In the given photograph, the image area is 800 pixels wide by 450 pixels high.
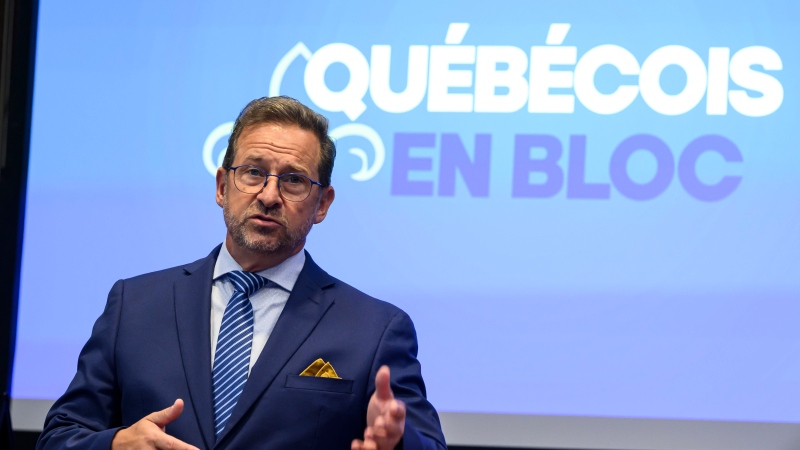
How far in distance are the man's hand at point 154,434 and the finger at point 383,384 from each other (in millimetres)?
375

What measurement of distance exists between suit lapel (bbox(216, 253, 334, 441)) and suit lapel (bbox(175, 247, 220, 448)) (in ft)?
0.20

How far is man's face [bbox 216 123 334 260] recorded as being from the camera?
2.21 m

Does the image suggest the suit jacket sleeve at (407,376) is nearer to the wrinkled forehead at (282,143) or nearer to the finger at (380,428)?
the finger at (380,428)

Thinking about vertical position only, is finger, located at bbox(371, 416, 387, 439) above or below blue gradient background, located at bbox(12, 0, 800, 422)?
below

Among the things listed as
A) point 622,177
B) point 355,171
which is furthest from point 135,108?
point 622,177

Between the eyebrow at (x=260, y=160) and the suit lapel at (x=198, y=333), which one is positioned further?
the eyebrow at (x=260, y=160)

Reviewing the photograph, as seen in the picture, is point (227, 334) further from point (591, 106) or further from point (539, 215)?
point (591, 106)

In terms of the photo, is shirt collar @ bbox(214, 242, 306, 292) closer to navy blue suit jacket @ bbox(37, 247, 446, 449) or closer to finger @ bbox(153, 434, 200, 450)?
navy blue suit jacket @ bbox(37, 247, 446, 449)

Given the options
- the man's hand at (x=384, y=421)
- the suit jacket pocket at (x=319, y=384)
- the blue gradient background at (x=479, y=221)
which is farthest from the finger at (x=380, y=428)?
the blue gradient background at (x=479, y=221)

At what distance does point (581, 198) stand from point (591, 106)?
34cm

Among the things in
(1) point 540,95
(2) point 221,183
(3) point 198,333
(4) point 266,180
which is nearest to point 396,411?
(3) point 198,333

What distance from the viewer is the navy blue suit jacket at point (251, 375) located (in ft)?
6.70

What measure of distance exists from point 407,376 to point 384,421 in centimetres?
37

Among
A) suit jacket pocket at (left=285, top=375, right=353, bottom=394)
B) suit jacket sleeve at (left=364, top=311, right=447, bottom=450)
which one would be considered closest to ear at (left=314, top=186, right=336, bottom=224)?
suit jacket sleeve at (left=364, top=311, right=447, bottom=450)
